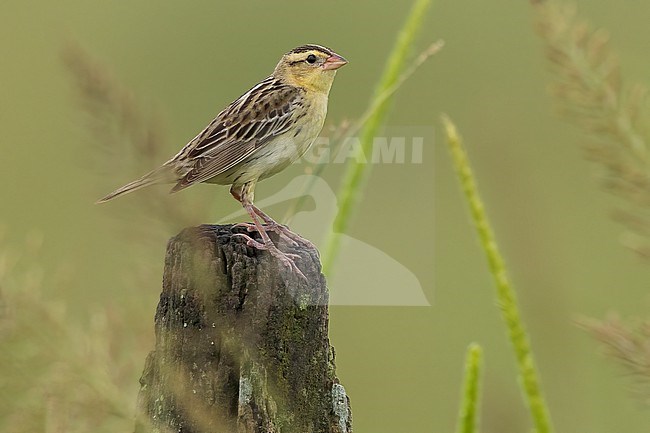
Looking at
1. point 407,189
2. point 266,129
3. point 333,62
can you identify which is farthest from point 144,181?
point 333,62

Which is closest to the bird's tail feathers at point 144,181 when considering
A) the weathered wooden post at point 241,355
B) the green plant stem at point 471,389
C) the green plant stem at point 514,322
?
the green plant stem at point 471,389

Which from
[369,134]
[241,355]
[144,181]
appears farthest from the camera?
[369,134]

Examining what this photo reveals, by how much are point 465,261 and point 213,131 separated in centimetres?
1081

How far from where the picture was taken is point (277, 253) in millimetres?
3064

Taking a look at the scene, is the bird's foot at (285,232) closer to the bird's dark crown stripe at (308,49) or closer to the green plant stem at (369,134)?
the green plant stem at (369,134)

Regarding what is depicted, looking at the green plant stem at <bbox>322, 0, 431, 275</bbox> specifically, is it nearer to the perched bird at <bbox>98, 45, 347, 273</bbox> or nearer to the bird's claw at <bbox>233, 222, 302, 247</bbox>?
the bird's claw at <bbox>233, 222, 302, 247</bbox>

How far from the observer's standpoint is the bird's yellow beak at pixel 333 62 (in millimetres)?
5340

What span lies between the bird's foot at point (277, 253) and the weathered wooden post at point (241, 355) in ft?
0.15

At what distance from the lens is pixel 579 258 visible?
14.5m

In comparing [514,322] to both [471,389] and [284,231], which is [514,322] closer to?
[471,389]

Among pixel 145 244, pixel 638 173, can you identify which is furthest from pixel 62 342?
pixel 638 173

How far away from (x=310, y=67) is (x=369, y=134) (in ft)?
7.52

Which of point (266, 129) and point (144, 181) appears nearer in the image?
point (144, 181)

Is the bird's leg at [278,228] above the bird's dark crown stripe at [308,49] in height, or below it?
below
